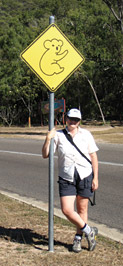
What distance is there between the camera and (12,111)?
131 ft

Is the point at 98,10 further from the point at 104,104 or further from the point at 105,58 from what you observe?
the point at 104,104

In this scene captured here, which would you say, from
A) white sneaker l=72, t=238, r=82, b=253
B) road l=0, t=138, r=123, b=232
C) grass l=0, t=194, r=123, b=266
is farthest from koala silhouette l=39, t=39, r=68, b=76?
road l=0, t=138, r=123, b=232

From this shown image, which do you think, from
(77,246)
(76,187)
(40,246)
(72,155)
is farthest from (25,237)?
(72,155)

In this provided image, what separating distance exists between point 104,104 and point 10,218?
3166 centimetres

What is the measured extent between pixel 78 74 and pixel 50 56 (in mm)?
30182

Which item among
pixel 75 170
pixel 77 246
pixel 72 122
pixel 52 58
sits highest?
pixel 52 58

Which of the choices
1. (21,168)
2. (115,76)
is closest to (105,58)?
(115,76)

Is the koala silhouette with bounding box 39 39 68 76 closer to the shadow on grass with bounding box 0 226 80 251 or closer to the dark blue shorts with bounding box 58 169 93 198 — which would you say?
the dark blue shorts with bounding box 58 169 93 198

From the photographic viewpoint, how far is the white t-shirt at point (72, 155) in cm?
494

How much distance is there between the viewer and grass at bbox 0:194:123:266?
184 inches

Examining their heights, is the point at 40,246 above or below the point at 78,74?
below

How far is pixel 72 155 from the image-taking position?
16.2ft

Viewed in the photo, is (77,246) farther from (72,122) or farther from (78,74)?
(78,74)

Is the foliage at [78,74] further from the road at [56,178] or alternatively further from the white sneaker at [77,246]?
the white sneaker at [77,246]
